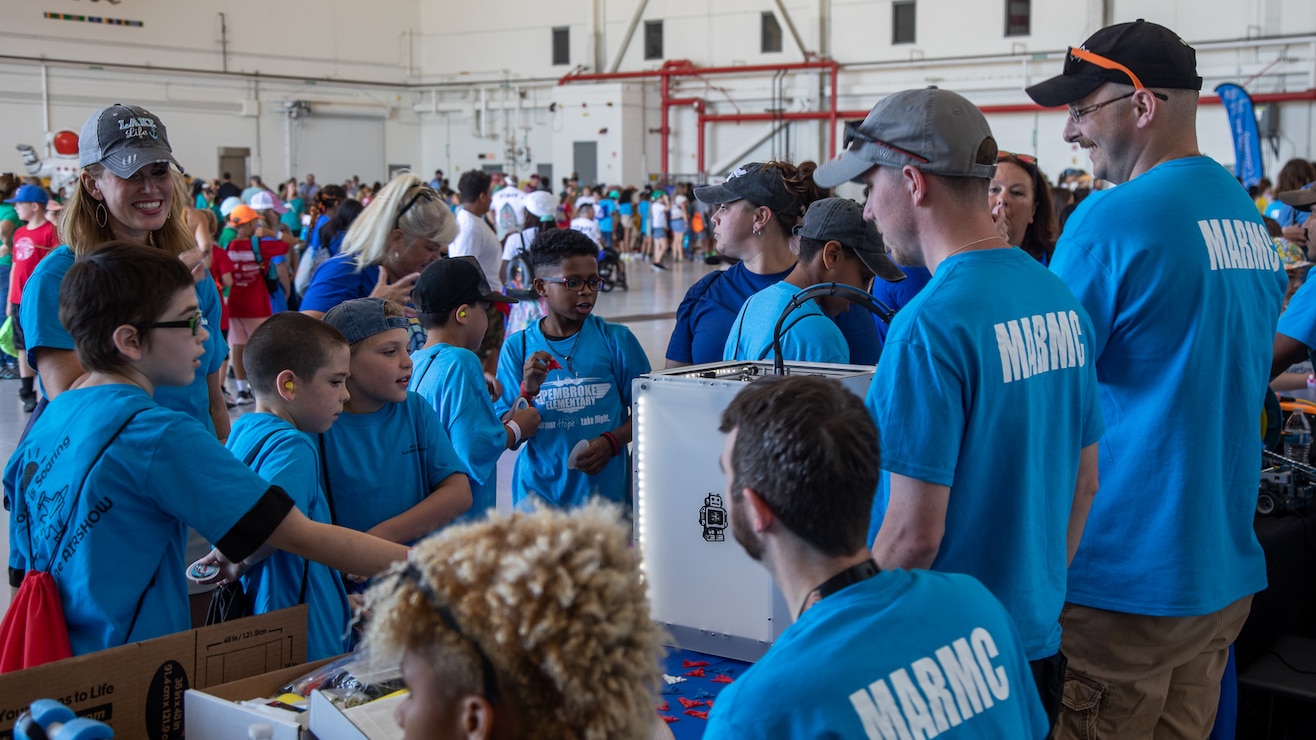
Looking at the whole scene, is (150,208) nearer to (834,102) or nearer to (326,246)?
(326,246)

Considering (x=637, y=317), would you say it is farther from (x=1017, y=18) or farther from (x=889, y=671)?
(x=1017, y=18)

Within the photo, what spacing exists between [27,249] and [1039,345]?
7741mm

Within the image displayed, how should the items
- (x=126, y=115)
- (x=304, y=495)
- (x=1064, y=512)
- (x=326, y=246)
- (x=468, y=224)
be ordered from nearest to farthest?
(x=1064, y=512) < (x=304, y=495) < (x=126, y=115) < (x=468, y=224) < (x=326, y=246)

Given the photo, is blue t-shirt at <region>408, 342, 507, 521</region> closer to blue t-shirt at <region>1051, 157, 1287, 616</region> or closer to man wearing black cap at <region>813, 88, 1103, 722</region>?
man wearing black cap at <region>813, 88, 1103, 722</region>

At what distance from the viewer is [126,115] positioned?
119 inches

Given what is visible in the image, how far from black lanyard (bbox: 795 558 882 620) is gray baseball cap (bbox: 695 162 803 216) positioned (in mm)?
2151

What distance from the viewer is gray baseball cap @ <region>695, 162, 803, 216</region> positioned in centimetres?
337

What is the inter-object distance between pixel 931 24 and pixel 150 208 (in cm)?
2315

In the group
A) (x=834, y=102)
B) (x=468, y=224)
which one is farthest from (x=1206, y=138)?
(x=468, y=224)

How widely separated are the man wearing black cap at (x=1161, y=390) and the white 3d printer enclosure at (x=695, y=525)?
51cm

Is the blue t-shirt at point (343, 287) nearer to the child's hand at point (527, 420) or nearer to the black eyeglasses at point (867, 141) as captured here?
the child's hand at point (527, 420)

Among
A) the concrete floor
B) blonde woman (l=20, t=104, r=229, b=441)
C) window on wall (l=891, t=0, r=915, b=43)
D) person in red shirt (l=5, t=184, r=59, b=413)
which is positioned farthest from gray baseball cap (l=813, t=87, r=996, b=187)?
window on wall (l=891, t=0, r=915, b=43)

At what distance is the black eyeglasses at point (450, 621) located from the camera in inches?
42.1

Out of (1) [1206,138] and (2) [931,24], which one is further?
(2) [931,24]
